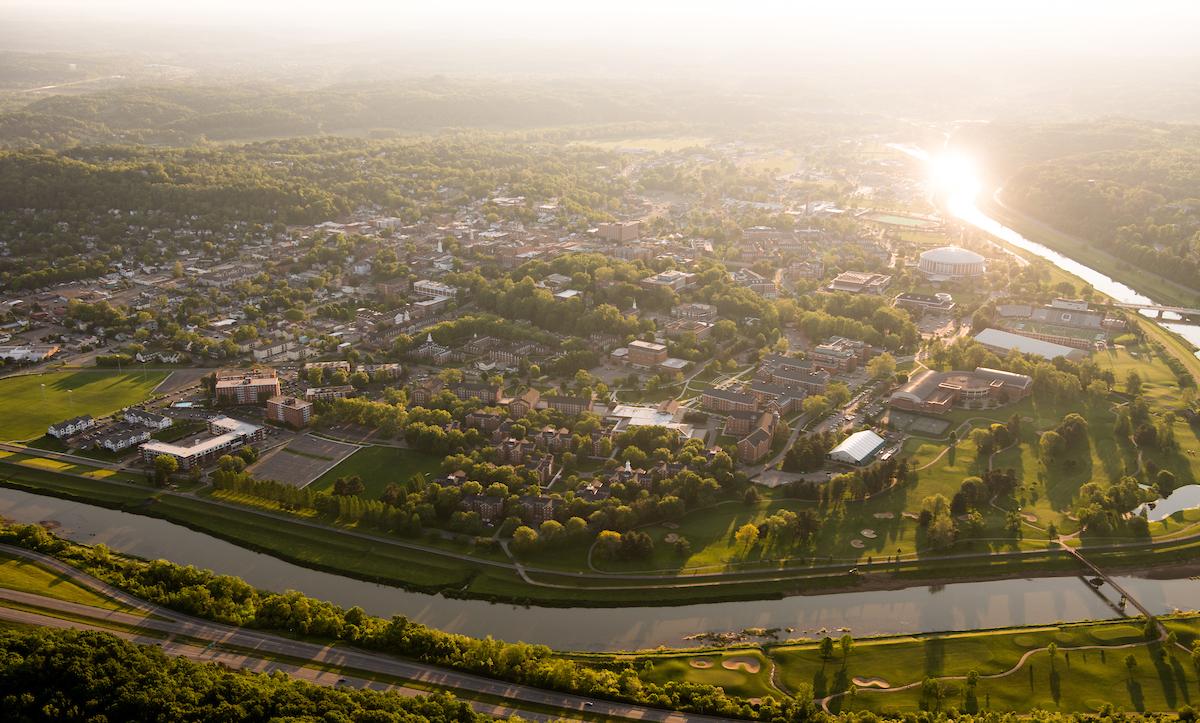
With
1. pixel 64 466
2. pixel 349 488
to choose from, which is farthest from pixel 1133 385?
pixel 64 466

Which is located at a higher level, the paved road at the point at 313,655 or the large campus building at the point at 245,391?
the large campus building at the point at 245,391

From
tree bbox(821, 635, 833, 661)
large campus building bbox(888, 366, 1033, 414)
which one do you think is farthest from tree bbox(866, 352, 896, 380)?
tree bbox(821, 635, 833, 661)

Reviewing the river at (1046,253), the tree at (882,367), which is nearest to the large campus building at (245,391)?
the tree at (882,367)

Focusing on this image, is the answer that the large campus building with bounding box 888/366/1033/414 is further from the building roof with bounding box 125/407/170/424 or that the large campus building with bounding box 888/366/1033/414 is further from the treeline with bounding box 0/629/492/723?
the building roof with bounding box 125/407/170/424

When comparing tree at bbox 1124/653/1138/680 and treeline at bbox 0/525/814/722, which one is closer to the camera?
treeline at bbox 0/525/814/722

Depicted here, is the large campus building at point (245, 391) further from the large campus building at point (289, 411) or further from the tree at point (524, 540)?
the tree at point (524, 540)

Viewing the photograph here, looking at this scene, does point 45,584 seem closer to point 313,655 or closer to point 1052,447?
point 313,655

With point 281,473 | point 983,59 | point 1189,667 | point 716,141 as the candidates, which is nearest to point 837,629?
point 1189,667
